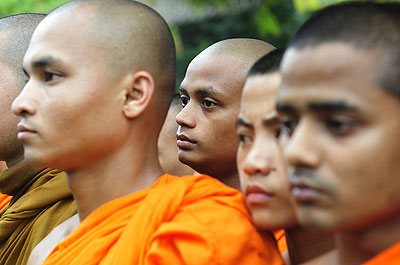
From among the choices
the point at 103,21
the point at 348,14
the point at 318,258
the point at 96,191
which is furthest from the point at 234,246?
the point at 103,21

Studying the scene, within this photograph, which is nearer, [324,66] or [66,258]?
[324,66]

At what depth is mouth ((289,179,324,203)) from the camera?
1.99 meters

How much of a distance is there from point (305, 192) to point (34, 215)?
230cm

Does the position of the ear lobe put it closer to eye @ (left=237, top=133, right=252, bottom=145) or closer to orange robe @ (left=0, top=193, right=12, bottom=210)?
eye @ (left=237, top=133, right=252, bottom=145)

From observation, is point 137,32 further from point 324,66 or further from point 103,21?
point 324,66

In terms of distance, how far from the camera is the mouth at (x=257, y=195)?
2.48 m

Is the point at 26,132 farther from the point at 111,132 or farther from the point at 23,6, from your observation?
the point at 23,6

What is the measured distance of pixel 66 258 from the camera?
9.35 feet

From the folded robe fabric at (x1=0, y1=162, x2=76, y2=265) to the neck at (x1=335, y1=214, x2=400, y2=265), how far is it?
6.08 ft

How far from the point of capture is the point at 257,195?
2.50m

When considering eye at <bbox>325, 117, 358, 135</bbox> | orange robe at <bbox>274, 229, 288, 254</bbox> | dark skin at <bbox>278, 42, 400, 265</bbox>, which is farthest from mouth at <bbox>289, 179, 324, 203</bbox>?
orange robe at <bbox>274, 229, 288, 254</bbox>

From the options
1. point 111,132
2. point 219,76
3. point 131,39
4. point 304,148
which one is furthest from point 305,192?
point 219,76

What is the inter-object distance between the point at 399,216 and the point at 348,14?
0.68m

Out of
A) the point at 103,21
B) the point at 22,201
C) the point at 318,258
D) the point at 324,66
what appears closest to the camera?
the point at 324,66
